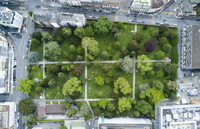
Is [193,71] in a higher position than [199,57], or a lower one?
lower

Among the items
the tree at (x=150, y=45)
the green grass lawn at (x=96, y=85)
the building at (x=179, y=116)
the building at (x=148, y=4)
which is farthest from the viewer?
the green grass lawn at (x=96, y=85)

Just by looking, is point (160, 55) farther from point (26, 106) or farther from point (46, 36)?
point (26, 106)

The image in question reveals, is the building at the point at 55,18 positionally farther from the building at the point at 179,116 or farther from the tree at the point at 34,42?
the building at the point at 179,116

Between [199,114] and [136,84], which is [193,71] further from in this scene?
[136,84]

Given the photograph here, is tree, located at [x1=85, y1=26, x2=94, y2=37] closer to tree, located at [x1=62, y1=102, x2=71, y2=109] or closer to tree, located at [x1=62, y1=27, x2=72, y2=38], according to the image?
tree, located at [x1=62, y1=27, x2=72, y2=38]

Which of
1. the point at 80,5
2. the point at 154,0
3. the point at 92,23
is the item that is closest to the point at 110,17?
the point at 92,23

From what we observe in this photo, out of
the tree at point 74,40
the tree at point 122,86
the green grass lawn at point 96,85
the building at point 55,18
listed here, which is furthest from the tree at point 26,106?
the tree at point 122,86

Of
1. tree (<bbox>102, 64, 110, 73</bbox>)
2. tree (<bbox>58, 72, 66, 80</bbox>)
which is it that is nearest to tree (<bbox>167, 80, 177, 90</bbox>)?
tree (<bbox>102, 64, 110, 73</bbox>)
